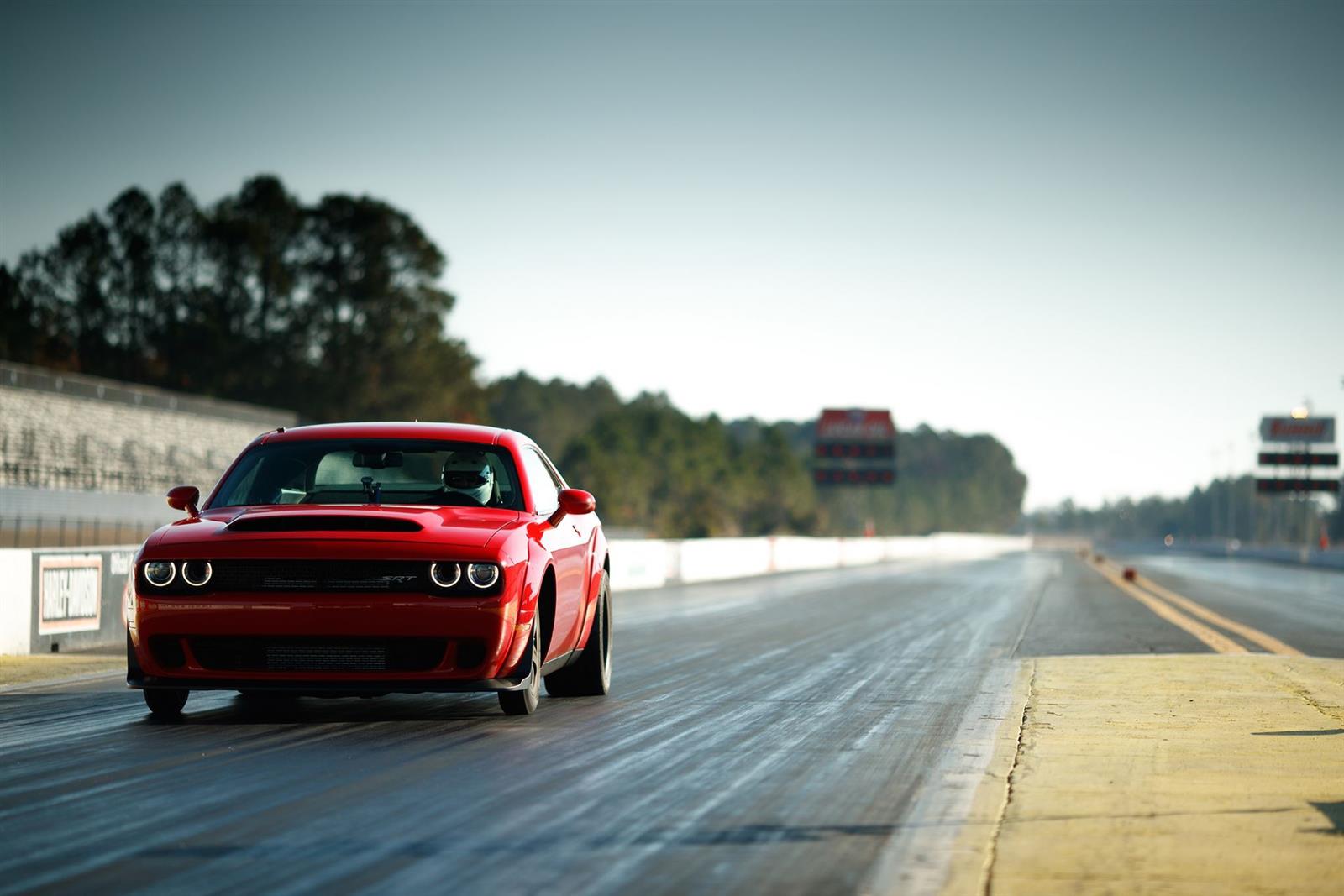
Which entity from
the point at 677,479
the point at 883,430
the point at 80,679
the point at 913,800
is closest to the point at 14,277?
the point at 883,430

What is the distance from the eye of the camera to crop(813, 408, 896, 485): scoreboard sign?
75.5 meters

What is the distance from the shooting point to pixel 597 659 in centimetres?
1078

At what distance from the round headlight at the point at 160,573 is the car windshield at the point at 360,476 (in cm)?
107

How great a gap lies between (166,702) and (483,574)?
2.14m

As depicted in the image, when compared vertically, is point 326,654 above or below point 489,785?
above

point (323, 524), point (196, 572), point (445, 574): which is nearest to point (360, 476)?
point (323, 524)

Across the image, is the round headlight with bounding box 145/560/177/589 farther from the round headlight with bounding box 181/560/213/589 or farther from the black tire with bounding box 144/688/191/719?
the black tire with bounding box 144/688/191/719

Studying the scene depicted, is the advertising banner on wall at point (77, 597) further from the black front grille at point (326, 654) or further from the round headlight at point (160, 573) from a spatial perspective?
the black front grille at point (326, 654)

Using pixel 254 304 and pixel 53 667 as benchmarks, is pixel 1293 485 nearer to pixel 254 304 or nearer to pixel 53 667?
pixel 254 304

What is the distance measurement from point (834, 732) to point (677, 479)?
488 feet

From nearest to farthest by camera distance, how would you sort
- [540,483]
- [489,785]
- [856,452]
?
[489,785] → [540,483] → [856,452]

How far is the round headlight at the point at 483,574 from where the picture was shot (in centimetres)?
847

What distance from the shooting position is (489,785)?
22.9 ft

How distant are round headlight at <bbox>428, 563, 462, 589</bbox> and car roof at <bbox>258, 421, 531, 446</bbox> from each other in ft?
4.93
